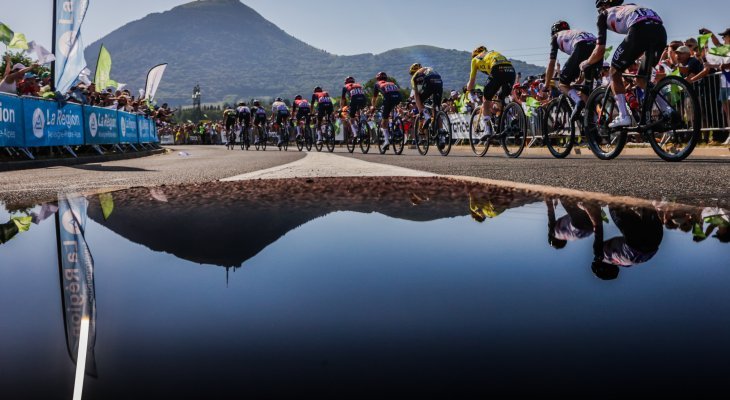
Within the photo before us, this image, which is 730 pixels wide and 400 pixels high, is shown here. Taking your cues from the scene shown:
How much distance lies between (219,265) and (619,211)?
5.81 feet

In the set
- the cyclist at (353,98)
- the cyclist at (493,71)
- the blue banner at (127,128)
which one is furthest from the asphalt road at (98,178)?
the blue banner at (127,128)

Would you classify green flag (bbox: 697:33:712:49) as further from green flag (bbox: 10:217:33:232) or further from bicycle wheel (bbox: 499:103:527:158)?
green flag (bbox: 10:217:33:232)

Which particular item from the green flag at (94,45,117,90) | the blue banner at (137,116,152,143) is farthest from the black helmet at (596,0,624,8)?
the green flag at (94,45,117,90)

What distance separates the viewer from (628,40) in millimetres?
6824

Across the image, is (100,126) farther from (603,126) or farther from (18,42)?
(603,126)

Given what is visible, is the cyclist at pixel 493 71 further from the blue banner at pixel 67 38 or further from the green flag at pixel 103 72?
the green flag at pixel 103 72

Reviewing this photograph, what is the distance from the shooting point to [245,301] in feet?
4.50

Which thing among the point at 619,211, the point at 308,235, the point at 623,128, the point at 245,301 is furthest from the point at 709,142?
the point at 245,301

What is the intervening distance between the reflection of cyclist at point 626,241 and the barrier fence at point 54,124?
37.0 ft

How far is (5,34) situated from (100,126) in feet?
14.3

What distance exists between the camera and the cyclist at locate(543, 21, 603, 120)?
8.39 m

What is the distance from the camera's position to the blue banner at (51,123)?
1219 centimetres

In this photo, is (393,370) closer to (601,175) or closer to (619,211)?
(619,211)

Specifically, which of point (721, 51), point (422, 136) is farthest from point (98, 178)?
point (721, 51)
